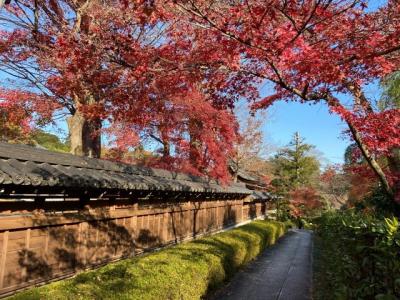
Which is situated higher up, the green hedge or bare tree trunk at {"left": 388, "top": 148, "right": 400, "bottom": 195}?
bare tree trunk at {"left": 388, "top": 148, "right": 400, "bottom": 195}

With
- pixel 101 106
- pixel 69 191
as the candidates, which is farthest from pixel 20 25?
pixel 69 191

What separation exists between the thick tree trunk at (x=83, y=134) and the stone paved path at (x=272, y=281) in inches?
305

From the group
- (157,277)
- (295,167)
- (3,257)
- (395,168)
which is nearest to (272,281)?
(395,168)

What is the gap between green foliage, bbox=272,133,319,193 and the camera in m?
44.8

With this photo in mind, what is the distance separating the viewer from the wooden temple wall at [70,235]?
226 inches

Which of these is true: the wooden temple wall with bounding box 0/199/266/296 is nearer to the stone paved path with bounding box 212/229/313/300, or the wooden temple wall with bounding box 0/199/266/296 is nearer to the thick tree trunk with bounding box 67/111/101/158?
the stone paved path with bounding box 212/229/313/300

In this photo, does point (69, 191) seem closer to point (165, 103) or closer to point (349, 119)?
point (349, 119)

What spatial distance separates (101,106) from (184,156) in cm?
819

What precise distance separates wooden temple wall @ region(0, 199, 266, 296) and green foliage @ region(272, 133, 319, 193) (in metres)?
34.5

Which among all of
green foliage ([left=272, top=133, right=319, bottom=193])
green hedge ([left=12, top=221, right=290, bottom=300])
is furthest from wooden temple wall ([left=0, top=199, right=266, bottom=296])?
green foliage ([left=272, top=133, right=319, bottom=193])

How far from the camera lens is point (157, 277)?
605 cm

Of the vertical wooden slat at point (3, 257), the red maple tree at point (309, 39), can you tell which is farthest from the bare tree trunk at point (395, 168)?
the vertical wooden slat at point (3, 257)

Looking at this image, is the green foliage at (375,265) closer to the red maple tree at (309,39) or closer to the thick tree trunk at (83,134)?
the red maple tree at (309,39)

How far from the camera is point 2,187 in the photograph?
541 cm
